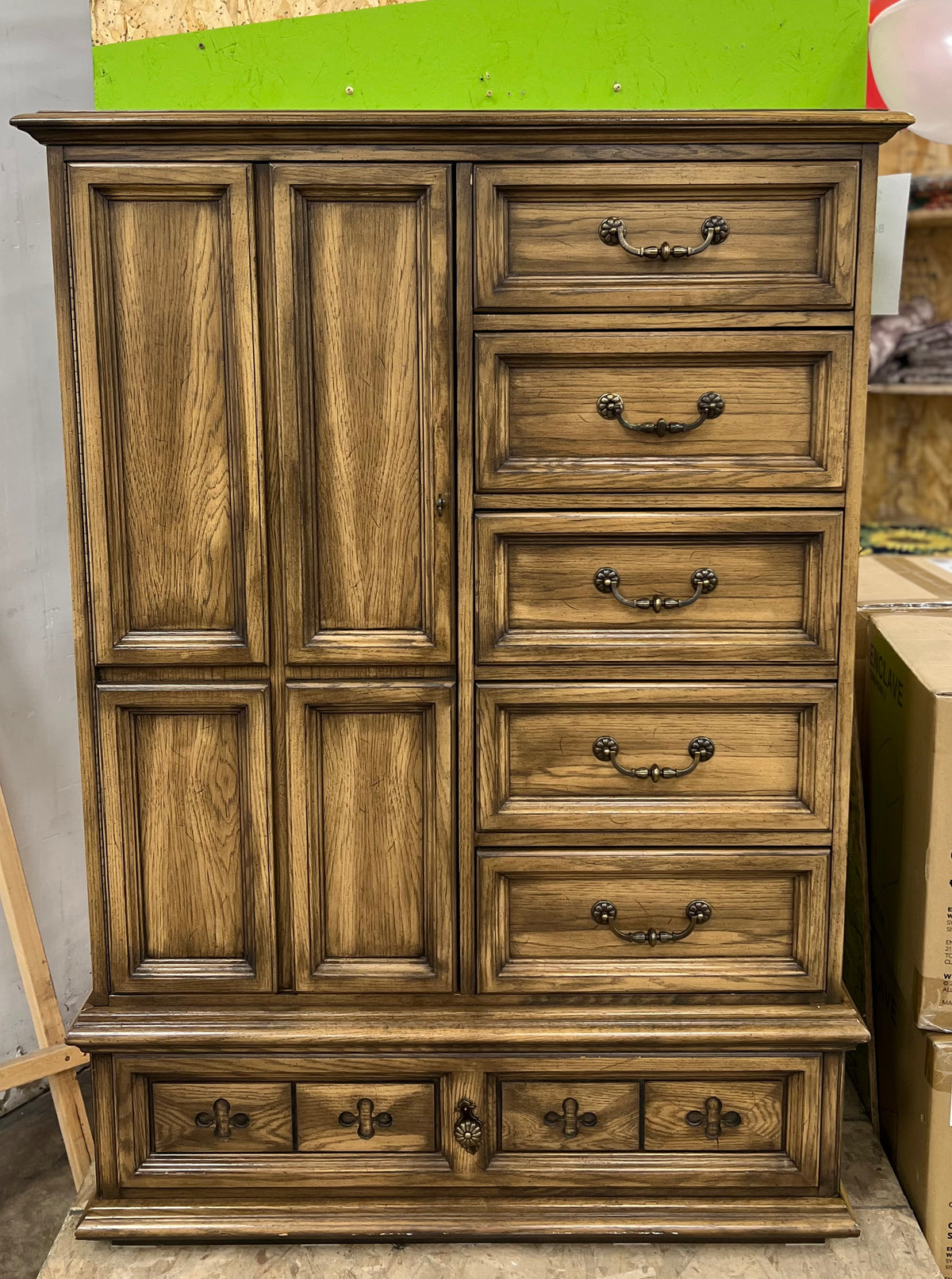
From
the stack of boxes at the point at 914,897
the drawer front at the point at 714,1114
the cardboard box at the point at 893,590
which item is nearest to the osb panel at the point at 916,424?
the cardboard box at the point at 893,590

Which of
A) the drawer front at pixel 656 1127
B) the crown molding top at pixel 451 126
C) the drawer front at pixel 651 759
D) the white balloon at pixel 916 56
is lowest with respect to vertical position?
the drawer front at pixel 656 1127

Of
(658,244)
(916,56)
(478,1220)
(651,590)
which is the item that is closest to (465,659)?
(651,590)

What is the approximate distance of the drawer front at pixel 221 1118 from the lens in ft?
6.03

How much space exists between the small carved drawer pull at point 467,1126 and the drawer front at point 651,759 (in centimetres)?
47

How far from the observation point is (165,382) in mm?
1690

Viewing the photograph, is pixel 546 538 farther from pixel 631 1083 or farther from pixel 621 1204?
pixel 621 1204

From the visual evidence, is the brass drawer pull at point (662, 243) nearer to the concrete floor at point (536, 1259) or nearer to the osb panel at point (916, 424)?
the concrete floor at point (536, 1259)

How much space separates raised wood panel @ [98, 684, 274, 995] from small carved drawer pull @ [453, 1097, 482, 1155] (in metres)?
0.38

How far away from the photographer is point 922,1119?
1.89m

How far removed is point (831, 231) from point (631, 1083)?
1383mm

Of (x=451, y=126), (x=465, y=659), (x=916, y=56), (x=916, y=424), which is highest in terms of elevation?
(x=916, y=56)

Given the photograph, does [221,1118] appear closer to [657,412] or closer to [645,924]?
[645,924]

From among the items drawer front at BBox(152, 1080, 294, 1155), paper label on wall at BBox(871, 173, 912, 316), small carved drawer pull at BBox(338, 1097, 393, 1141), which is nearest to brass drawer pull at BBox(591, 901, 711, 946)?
small carved drawer pull at BBox(338, 1097, 393, 1141)

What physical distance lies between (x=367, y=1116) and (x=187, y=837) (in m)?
0.55
